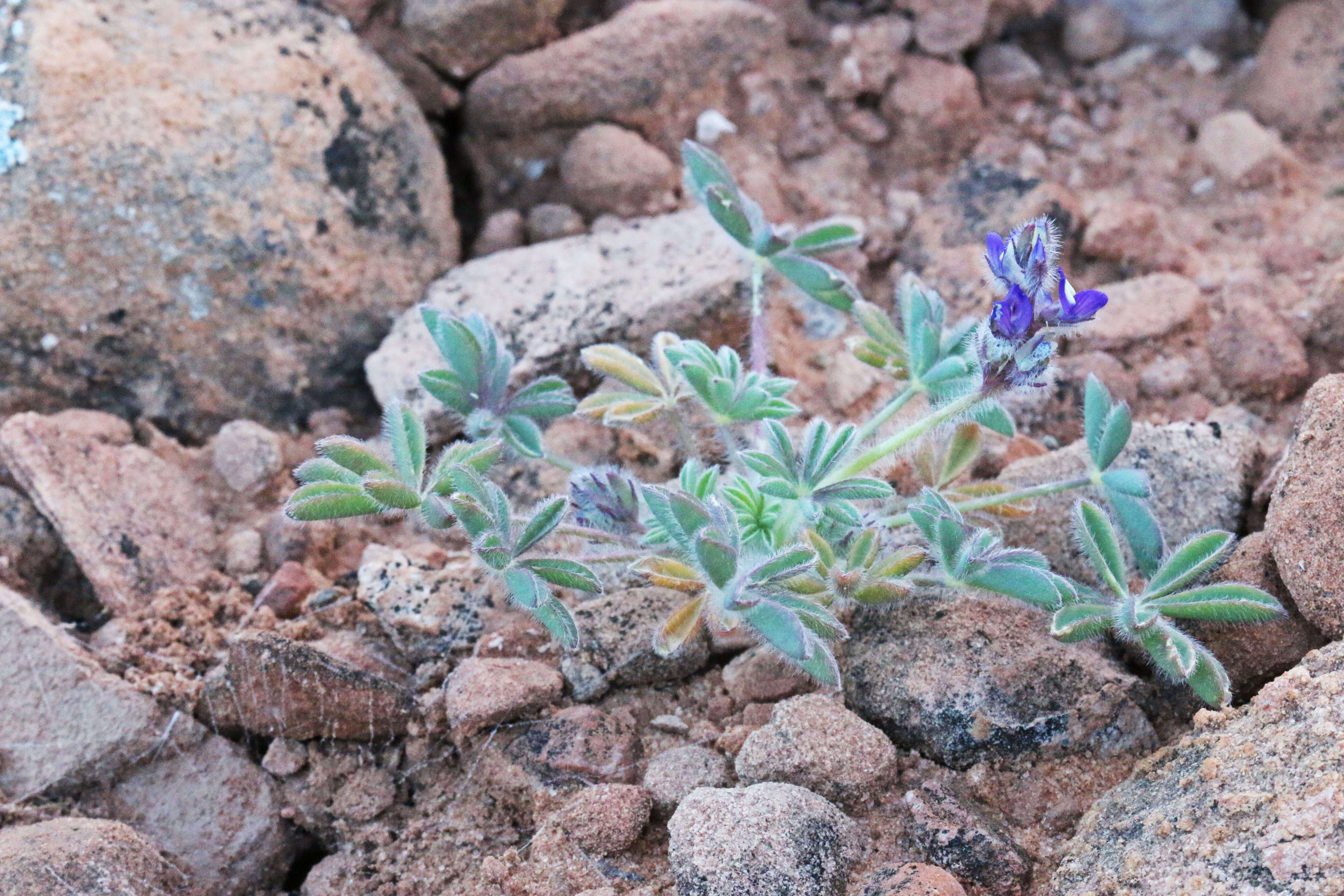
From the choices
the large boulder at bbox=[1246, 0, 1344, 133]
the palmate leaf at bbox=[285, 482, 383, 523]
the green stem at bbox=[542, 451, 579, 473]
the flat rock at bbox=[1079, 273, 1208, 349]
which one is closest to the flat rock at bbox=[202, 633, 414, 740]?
the palmate leaf at bbox=[285, 482, 383, 523]

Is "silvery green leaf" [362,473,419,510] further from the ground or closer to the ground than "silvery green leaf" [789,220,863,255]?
closer to the ground

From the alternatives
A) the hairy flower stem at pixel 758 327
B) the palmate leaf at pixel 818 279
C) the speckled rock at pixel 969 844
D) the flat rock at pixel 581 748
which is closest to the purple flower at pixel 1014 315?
the palmate leaf at pixel 818 279

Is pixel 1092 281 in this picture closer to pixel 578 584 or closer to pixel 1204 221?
pixel 1204 221

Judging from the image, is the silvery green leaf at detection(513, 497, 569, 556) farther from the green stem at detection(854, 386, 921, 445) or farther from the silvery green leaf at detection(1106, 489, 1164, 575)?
the silvery green leaf at detection(1106, 489, 1164, 575)

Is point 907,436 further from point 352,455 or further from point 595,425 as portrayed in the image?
point 352,455

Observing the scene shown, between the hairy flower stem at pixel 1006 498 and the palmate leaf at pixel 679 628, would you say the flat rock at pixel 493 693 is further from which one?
the hairy flower stem at pixel 1006 498

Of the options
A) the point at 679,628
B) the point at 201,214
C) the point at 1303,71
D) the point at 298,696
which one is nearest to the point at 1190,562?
the point at 679,628
